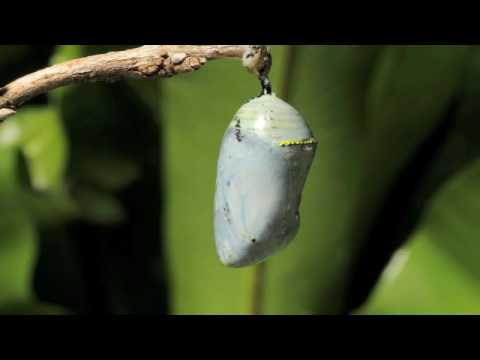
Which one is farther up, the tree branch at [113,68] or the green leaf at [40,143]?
the tree branch at [113,68]

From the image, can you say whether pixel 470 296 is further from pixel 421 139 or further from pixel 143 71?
pixel 143 71

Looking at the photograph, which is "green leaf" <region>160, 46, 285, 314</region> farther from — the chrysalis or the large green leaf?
the chrysalis

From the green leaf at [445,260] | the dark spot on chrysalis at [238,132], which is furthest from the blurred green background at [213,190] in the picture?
the dark spot on chrysalis at [238,132]

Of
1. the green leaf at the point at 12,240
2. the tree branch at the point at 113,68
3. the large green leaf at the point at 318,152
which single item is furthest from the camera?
the green leaf at the point at 12,240

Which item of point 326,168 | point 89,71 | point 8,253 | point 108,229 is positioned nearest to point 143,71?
point 89,71

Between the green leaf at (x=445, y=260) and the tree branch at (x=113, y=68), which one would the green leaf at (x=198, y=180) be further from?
the tree branch at (x=113, y=68)

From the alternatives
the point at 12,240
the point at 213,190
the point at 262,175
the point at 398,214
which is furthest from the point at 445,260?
the point at 12,240

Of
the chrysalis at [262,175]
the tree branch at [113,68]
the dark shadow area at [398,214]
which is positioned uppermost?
the tree branch at [113,68]

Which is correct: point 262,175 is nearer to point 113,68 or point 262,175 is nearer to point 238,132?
point 238,132
